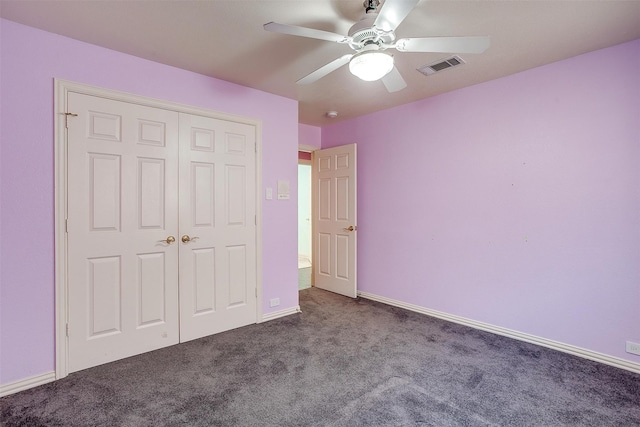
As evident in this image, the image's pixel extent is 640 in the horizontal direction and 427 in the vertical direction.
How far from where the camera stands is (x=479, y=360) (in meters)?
2.46

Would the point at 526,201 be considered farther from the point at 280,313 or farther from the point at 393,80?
the point at 280,313

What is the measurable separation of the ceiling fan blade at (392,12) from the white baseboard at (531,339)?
9.23 feet

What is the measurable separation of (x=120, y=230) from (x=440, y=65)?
2.97 meters

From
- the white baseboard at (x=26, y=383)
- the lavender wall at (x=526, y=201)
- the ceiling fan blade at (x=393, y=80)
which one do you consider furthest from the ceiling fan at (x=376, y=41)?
the white baseboard at (x=26, y=383)

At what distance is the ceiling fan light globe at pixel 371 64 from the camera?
67.5 inches

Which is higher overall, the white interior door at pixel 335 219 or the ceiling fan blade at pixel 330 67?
the ceiling fan blade at pixel 330 67

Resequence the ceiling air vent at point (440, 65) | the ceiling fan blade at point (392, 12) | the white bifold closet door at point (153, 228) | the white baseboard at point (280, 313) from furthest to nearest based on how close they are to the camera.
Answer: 1. the white baseboard at point (280, 313)
2. the ceiling air vent at point (440, 65)
3. the white bifold closet door at point (153, 228)
4. the ceiling fan blade at point (392, 12)

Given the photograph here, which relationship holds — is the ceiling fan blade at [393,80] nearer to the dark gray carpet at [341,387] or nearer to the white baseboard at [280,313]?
the dark gray carpet at [341,387]

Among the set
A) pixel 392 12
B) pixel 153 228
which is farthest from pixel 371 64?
pixel 153 228

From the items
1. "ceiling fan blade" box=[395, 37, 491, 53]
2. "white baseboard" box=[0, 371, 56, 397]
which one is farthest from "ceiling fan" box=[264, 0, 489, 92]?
"white baseboard" box=[0, 371, 56, 397]

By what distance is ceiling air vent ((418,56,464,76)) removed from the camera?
2.55m

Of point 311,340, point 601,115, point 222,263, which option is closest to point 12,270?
point 222,263

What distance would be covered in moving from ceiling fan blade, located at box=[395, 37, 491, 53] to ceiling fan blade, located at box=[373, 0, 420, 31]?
0.16m

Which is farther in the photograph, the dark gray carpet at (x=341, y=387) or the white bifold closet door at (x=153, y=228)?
the white bifold closet door at (x=153, y=228)
